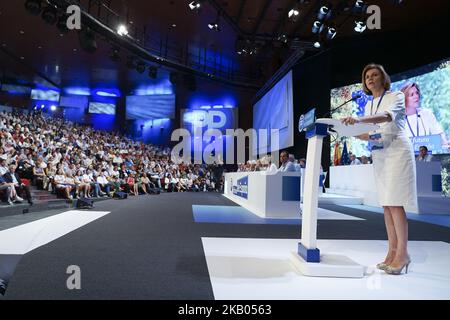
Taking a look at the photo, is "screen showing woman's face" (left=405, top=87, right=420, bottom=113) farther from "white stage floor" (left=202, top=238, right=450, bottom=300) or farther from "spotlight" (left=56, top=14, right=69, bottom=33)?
"spotlight" (left=56, top=14, right=69, bottom=33)

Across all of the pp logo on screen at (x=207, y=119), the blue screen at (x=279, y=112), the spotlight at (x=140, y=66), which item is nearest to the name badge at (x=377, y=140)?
the blue screen at (x=279, y=112)

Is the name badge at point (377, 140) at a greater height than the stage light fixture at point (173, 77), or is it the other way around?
the stage light fixture at point (173, 77)

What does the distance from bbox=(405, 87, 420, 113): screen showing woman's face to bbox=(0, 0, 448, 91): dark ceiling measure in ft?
6.96

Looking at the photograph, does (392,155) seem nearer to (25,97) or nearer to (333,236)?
(333,236)

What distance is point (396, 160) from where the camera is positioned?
88.7 inches

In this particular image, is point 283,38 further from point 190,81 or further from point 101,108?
point 101,108

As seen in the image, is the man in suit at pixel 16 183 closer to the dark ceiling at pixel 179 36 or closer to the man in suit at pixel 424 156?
the dark ceiling at pixel 179 36

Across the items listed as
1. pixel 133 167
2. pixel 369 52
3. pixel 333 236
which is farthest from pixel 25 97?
pixel 333 236

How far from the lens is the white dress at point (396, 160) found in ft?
7.27

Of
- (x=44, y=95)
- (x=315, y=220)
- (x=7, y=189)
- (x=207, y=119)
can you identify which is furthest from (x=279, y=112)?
(x=44, y=95)

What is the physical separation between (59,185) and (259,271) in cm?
678

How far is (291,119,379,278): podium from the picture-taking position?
2262mm

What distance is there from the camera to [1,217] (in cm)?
533

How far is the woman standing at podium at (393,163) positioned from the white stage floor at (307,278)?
0.74 ft
